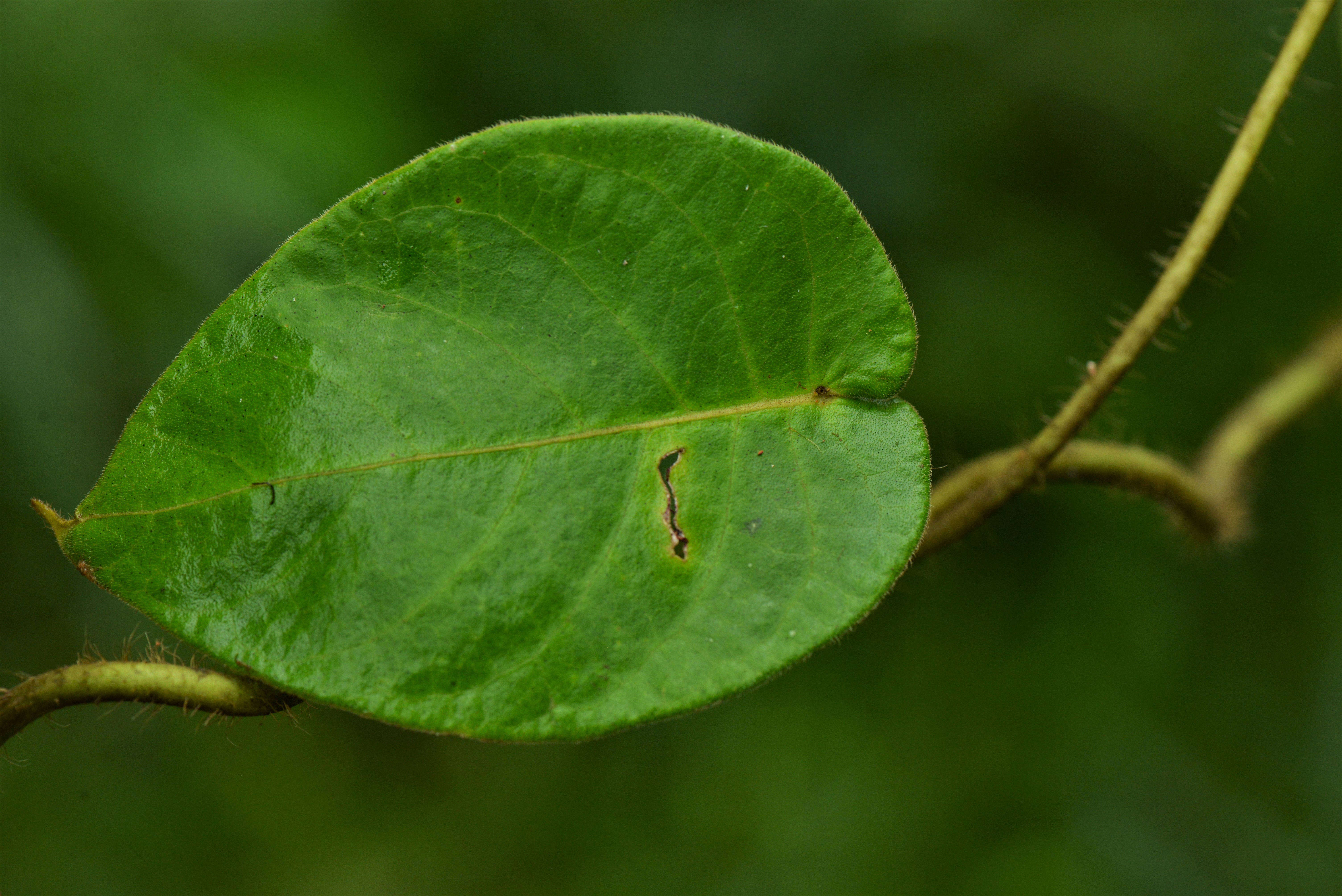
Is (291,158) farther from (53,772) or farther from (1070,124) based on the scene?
(1070,124)

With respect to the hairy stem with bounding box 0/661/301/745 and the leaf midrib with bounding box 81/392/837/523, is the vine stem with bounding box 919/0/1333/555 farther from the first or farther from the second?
the hairy stem with bounding box 0/661/301/745

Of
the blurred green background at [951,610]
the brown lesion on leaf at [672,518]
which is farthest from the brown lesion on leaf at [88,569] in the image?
the blurred green background at [951,610]

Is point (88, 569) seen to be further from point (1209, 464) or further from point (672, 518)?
point (1209, 464)

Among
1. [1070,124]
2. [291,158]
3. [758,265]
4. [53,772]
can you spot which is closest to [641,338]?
[758,265]

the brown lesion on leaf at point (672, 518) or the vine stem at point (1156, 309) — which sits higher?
the vine stem at point (1156, 309)

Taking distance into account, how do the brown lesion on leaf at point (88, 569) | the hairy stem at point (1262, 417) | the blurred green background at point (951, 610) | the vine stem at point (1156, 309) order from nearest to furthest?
1. the brown lesion on leaf at point (88, 569)
2. the vine stem at point (1156, 309)
3. the hairy stem at point (1262, 417)
4. the blurred green background at point (951, 610)

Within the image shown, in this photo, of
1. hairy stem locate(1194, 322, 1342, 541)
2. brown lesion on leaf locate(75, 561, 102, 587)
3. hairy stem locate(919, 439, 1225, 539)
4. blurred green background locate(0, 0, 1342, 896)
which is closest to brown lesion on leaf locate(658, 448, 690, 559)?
hairy stem locate(919, 439, 1225, 539)

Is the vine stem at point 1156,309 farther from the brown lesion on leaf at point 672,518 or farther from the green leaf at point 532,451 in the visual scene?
the brown lesion on leaf at point 672,518
